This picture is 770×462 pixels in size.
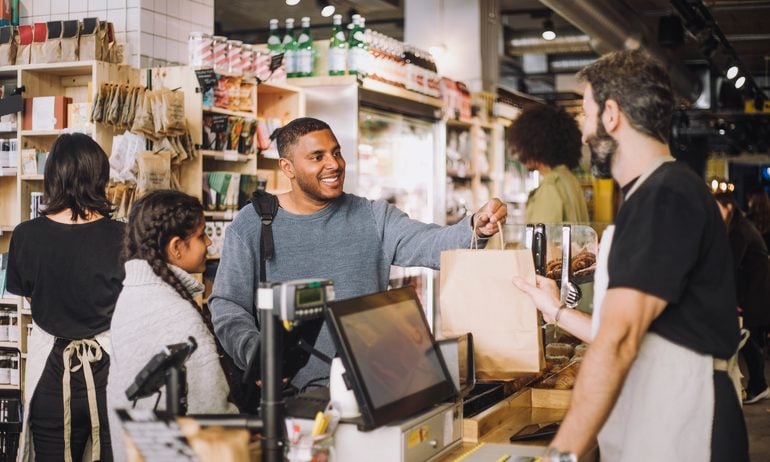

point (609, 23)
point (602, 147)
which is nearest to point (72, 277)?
point (602, 147)

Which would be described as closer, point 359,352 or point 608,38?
point 359,352

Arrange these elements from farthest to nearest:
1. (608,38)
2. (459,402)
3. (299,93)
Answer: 1. (608,38)
2. (299,93)
3. (459,402)

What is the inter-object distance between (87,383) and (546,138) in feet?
10.1

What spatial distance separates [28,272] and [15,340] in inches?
61.5

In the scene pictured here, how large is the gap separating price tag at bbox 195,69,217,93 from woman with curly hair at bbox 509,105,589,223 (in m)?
1.86

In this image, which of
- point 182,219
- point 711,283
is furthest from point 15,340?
point 711,283

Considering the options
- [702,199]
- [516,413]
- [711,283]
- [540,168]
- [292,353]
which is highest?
[540,168]

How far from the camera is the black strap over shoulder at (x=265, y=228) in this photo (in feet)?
10.0

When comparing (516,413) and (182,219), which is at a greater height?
(182,219)

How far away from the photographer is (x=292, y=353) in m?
2.27

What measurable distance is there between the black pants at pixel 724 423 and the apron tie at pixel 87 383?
2320mm

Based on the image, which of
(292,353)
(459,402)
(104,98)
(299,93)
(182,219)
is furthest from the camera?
(299,93)

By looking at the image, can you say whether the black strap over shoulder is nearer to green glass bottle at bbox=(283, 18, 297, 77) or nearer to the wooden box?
the wooden box

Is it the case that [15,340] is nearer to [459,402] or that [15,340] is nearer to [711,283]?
[459,402]
